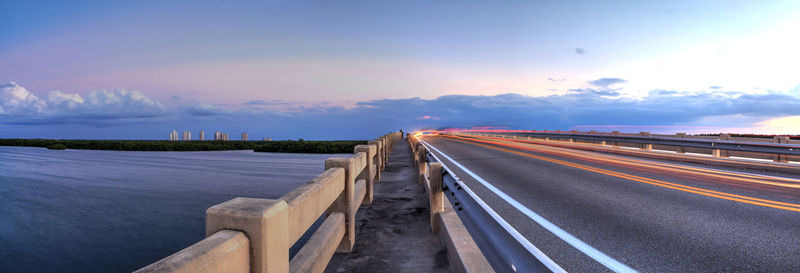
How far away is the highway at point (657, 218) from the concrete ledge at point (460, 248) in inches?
47.7

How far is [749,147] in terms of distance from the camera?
1341 centimetres

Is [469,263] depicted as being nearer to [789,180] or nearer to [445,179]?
[445,179]

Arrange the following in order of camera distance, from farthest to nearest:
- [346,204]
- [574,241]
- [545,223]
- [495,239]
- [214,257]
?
[545,223] < [574,241] < [346,204] < [495,239] < [214,257]

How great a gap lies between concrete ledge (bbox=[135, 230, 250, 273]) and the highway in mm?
3438

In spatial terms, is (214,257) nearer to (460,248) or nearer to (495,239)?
(495,239)

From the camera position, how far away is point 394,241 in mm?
4512

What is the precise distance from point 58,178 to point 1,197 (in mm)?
5942

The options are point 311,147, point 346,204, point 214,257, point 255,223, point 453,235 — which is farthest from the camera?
point 311,147

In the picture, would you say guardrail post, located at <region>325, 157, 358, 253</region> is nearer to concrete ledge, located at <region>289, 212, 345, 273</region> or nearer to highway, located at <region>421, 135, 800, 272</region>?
Result: concrete ledge, located at <region>289, 212, 345, 273</region>

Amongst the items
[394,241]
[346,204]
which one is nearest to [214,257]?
[346,204]

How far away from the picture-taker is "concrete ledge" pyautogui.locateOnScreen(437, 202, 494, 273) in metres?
2.98

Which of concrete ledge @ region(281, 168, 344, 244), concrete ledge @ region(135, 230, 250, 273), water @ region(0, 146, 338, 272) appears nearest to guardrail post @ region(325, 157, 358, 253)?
concrete ledge @ region(281, 168, 344, 244)

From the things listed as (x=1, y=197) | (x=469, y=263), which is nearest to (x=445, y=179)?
(x=469, y=263)

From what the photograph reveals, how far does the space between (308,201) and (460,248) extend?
1.50 m
